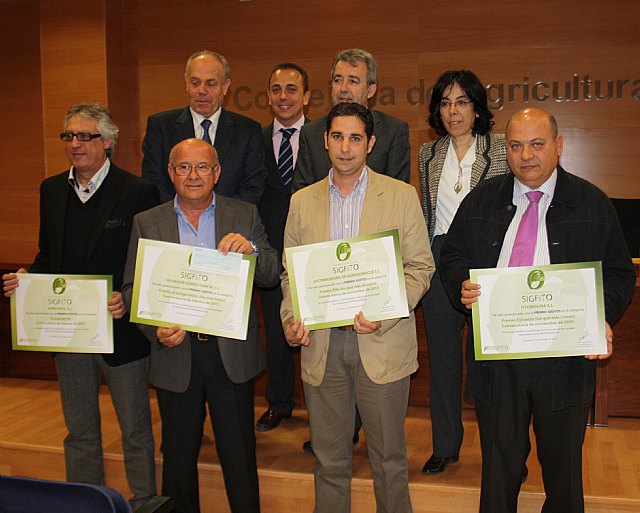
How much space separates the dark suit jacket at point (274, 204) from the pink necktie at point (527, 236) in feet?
4.70

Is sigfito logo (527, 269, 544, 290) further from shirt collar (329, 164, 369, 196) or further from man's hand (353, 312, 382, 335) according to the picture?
shirt collar (329, 164, 369, 196)

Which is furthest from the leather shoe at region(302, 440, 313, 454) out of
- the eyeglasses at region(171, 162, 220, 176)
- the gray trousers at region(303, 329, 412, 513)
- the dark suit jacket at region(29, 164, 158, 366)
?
the eyeglasses at region(171, 162, 220, 176)

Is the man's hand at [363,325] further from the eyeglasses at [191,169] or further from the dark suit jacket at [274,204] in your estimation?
the dark suit jacket at [274,204]

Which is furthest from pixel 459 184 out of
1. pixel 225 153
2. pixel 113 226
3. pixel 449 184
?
pixel 113 226

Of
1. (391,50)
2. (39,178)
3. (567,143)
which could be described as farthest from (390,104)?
(39,178)

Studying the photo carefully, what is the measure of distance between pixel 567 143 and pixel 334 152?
396 centimetres

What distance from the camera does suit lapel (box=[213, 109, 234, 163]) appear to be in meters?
3.43

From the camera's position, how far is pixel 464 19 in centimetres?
601

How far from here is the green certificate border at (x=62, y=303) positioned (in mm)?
2945

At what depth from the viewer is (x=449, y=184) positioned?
10.2 feet

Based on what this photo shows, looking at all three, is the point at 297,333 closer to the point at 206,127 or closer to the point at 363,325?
the point at 363,325

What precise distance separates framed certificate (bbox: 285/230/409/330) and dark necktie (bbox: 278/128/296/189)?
46.7 inches

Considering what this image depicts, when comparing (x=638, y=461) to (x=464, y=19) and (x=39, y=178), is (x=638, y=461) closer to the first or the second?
(x=464, y=19)

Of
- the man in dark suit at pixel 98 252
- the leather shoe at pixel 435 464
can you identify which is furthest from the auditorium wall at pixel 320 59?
the leather shoe at pixel 435 464
